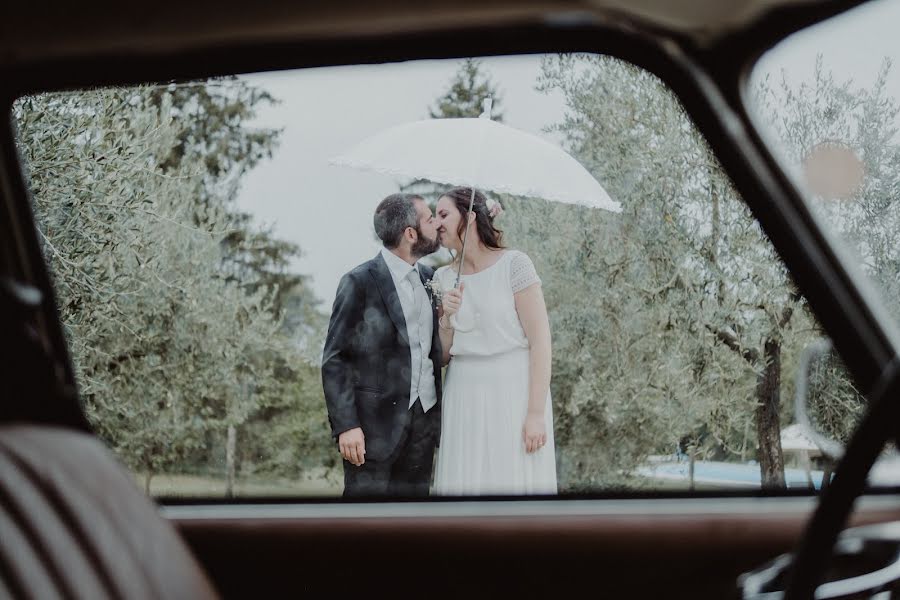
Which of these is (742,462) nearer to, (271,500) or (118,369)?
(271,500)

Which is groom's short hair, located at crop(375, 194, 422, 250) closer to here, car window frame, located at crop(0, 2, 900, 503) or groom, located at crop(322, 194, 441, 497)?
groom, located at crop(322, 194, 441, 497)

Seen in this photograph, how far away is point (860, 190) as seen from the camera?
1.81 meters

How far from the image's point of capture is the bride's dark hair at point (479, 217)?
117 inches

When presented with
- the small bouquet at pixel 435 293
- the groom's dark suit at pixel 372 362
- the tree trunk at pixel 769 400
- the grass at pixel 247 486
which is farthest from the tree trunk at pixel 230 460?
the tree trunk at pixel 769 400

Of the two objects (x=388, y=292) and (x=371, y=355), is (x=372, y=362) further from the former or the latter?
(x=388, y=292)

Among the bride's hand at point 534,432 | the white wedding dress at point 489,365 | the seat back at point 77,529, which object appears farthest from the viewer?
the white wedding dress at point 489,365

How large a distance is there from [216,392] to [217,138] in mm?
851

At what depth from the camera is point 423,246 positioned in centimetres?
299

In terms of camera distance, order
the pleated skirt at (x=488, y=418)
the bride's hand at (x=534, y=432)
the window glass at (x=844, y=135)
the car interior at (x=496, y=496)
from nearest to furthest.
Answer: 1. the car interior at (x=496, y=496)
2. the window glass at (x=844, y=135)
3. the pleated skirt at (x=488, y=418)
4. the bride's hand at (x=534, y=432)

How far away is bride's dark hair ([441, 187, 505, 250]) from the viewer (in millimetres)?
2980

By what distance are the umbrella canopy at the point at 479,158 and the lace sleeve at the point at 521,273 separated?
28 centimetres

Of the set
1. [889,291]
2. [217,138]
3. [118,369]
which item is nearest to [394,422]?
[118,369]

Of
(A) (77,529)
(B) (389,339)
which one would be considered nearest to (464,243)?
(B) (389,339)

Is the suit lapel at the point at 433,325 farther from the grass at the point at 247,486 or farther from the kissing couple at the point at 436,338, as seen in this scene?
the grass at the point at 247,486
